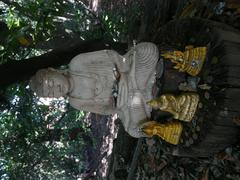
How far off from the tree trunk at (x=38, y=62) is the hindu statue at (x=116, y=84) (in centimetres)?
57

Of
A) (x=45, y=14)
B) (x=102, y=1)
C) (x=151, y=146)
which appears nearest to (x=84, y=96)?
(x=151, y=146)

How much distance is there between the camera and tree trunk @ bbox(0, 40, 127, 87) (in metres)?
3.40

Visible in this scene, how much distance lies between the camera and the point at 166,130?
2844mm

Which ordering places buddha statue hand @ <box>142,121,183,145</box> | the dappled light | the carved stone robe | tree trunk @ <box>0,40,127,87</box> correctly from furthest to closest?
tree trunk @ <box>0,40,127,87</box> < the carved stone robe < buddha statue hand @ <box>142,121,183,145</box> < the dappled light

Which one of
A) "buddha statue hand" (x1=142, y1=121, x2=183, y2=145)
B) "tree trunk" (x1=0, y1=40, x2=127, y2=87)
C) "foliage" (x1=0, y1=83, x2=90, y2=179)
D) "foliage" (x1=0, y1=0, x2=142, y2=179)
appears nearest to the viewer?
"buddha statue hand" (x1=142, y1=121, x2=183, y2=145)

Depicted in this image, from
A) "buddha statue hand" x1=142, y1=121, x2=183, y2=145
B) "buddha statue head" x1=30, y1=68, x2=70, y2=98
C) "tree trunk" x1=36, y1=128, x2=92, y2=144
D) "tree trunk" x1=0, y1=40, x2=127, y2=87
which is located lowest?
"tree trunk" x1=36, y1=128, x2=92, y2=144

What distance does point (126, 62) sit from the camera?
3.02 metres

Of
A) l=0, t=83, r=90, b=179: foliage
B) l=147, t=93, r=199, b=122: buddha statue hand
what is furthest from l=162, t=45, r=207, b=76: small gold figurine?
l=0, t=83, r=90, b=179: foliage

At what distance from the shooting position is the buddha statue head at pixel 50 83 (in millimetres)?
2840

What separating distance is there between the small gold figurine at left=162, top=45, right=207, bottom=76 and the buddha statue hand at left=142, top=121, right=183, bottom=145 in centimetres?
44

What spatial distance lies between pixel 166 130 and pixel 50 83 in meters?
0.97

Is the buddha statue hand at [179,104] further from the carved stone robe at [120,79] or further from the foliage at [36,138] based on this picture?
the foliage at [36,138]

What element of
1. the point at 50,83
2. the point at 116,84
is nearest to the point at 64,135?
the point at 116,84

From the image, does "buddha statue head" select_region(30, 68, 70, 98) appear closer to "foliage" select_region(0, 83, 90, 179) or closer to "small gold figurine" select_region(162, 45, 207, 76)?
"small gold figurine" select_region(162, 45, 207, 76)
